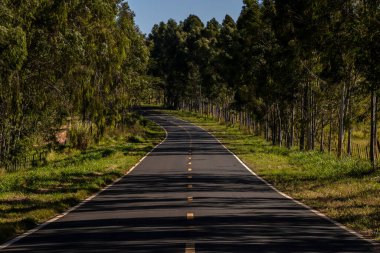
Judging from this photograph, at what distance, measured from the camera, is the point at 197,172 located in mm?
32250

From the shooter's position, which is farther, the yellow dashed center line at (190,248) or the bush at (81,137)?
the bush at (81,137)

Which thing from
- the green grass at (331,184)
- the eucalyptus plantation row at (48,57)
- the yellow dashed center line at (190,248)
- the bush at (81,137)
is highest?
the eucalyptus plantation row at (48,57)

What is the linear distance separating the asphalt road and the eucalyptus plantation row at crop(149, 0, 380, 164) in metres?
6.14

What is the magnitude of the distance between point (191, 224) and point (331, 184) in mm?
11744

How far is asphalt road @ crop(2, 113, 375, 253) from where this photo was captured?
11625 millimetres

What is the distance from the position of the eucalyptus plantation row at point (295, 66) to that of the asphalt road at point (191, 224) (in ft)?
20.1

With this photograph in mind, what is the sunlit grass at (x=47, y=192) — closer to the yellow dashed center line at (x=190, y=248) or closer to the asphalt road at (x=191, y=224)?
the asphalt road at (x=191, y=224)

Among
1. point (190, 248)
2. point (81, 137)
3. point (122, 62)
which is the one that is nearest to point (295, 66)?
point (122, 62)

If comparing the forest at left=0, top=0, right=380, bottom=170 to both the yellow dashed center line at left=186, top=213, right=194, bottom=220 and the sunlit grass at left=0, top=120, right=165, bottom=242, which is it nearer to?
the sunlit grass at left=0, top=120, right=165, bottom=242

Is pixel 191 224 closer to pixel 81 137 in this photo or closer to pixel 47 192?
pixel 47 192

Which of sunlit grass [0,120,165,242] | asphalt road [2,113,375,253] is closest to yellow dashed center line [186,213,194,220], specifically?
asphalt road [2,113,375,253]

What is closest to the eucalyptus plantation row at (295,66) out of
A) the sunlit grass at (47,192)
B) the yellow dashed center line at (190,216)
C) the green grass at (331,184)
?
the green grass at (331,184)

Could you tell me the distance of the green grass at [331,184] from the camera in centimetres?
1627

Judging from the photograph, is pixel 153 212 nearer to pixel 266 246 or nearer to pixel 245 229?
pixel 245 229
